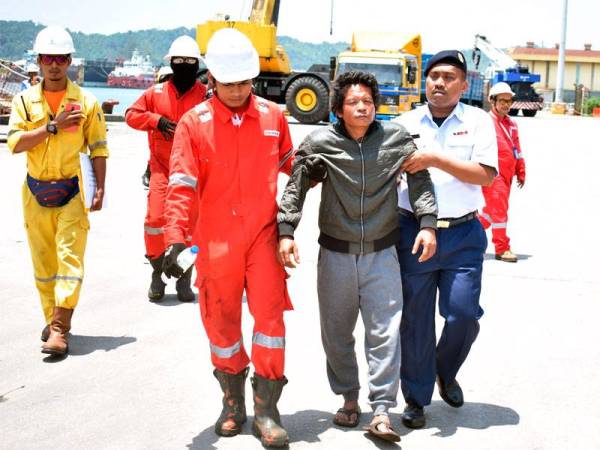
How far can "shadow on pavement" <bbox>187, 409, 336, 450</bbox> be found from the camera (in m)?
5.02

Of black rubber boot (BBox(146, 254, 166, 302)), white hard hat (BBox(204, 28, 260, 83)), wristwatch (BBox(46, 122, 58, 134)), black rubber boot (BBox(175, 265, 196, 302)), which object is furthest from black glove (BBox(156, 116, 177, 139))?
white hard hat (BBox(204, 28, 260, 83))

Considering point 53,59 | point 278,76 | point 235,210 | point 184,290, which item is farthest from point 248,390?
point 278,76

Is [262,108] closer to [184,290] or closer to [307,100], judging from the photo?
[184,290]

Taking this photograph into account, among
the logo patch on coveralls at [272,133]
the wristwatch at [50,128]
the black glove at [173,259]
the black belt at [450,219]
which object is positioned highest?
the logo patch on coveralls at [272,133]

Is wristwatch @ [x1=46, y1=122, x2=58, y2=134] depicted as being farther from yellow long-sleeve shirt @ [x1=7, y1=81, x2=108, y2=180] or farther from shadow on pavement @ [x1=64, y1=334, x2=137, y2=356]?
shadow on pavement @ [x1=64, y1=334, x2=137, y2=356]

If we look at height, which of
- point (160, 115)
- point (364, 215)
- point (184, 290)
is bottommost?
point (184, 290)

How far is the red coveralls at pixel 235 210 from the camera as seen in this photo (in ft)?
16.4

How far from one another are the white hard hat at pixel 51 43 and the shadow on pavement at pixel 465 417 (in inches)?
126

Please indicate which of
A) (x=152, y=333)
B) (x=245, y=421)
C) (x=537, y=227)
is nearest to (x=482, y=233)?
(x=245, y=421)

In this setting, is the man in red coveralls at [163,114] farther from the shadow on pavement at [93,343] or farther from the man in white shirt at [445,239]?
the man in white shirt at [445,239]

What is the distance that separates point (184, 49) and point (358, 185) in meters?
3.62

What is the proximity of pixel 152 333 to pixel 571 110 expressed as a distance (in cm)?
6949

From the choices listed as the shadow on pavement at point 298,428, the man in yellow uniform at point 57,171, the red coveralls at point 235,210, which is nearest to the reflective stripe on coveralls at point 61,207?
the man in yellow uniform at point 57,171

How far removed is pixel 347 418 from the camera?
5.25 metres
